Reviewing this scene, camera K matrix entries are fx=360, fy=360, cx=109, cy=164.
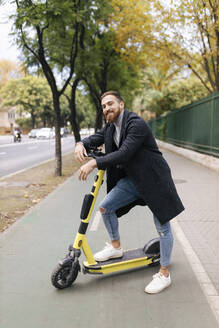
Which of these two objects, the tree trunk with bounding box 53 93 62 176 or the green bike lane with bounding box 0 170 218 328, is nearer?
the green bike lane with bounding box 0 170 218 328

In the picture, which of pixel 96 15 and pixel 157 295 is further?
pixel 96 15

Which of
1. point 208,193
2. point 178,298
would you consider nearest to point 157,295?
point 178,298

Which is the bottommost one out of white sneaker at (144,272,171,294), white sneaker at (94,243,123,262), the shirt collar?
white sneaker at (144,272,171,294)

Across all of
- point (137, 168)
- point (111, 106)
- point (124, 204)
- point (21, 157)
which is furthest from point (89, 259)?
point (21, 157)

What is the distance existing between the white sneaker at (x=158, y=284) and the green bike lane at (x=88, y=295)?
54 mm

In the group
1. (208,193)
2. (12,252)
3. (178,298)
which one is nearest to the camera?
(178,298)

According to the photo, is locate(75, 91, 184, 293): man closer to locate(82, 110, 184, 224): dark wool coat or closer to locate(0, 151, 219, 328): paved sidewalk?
locate(82, 110, 184, 224): dark wool coat

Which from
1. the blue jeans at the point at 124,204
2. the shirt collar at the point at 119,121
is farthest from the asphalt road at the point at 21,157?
the shirt collar at the point at 119,121

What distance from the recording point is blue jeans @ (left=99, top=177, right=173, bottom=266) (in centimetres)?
336

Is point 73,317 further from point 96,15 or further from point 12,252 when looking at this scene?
point 96,15

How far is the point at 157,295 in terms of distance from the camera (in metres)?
3.20

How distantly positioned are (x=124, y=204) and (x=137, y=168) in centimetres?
48

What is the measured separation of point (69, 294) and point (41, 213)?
126 inches

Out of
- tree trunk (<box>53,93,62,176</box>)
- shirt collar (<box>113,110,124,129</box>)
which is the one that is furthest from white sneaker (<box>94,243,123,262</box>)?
tree trunk (<box>53,93,62,176</box>)
